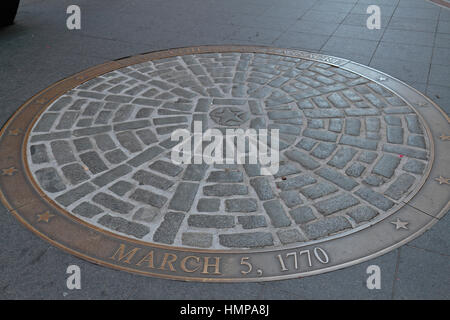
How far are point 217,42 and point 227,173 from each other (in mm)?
3921

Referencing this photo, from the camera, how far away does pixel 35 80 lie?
5.75m

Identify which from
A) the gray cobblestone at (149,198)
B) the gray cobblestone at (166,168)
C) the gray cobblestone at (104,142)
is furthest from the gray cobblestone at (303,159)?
the gray cobblestone at (104,142)

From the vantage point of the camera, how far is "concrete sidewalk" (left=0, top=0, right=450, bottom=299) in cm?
280

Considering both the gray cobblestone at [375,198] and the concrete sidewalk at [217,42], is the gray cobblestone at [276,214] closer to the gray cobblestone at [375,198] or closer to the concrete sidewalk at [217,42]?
the concrete sidewalk at [217,42]

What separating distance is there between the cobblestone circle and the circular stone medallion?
0.02m

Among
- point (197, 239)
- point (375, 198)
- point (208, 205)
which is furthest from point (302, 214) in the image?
point (197, 239)

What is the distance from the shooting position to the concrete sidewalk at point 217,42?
280 centimetres

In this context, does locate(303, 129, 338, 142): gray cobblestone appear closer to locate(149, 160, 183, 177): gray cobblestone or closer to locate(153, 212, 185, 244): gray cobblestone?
locate(149, 160, 183, 177): gray cobblestone

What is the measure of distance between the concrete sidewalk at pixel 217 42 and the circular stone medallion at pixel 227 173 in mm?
141

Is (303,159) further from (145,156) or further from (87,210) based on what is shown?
(87,210)

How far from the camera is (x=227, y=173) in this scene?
392 cm

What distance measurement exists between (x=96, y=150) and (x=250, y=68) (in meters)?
2.92

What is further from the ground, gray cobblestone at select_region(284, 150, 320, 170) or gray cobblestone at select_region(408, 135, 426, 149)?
gray cobblestone at select_region(408, 135, 426, 149)

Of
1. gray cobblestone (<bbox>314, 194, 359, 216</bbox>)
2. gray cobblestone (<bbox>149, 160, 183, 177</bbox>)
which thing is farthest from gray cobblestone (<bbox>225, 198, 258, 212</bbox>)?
gray cobblestone (<bbox>149, 160, 183, 177</bbox>)
